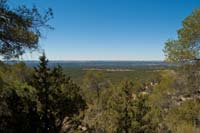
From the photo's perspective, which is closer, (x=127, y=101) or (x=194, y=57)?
(x=194, y=57)

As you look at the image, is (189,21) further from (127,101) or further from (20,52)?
(127,101)

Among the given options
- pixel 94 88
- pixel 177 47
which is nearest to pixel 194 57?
pixel 177 47

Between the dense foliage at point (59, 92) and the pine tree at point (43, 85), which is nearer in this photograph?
the dense foliage at point (59, 92)

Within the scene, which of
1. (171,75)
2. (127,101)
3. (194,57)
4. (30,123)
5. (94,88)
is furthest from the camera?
(94,88)

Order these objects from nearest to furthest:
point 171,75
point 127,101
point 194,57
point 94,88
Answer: point 194,57 → point 171,75 → point 127,101 → point 94,88

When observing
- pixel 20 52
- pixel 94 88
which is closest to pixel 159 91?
pixel 94 88

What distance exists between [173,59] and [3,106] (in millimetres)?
7232

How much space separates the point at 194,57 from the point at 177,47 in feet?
2.68

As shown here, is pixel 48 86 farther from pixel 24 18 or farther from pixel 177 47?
pixel 24 18

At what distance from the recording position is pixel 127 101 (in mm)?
19734

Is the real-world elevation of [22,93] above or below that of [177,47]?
below

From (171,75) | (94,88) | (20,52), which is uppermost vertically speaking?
(20,52)

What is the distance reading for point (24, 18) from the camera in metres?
7.93

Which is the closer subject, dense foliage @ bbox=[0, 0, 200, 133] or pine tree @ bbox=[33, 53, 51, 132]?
dense foliage @ bbox=[0, 0, 200, 133]
